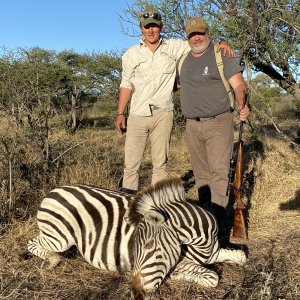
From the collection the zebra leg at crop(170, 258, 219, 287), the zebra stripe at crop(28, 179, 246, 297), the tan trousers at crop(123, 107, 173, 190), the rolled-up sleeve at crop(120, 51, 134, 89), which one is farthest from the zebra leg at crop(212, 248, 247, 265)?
the rolled-up sleeve at crop(120, 51, 134, 89)

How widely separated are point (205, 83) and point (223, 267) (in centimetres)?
187

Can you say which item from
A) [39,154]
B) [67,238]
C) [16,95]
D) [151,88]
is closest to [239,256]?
[67,238]

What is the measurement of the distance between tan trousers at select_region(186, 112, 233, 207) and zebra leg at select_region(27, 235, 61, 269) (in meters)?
1.81

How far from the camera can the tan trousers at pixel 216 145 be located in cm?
418

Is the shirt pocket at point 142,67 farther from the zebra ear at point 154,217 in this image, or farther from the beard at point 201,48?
the zebra ear at point 154,217

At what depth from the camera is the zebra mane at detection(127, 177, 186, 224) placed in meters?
2.90

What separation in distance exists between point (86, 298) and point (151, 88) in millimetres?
2275

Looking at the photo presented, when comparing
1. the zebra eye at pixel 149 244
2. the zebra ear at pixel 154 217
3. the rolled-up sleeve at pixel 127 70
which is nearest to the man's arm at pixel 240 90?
the rolled-up sleeve at pixel 127 70

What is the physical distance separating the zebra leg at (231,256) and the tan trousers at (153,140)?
120 centimetres

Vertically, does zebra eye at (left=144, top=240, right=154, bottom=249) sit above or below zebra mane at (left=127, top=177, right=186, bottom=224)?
below

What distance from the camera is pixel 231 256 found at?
3523 mm

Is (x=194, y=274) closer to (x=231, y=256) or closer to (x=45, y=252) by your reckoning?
(x=231, y=256)

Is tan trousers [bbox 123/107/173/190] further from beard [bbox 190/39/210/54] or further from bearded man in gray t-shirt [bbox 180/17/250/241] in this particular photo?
beard [bbox 190/39/210/54]

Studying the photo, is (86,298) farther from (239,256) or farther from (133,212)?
(239,256)
